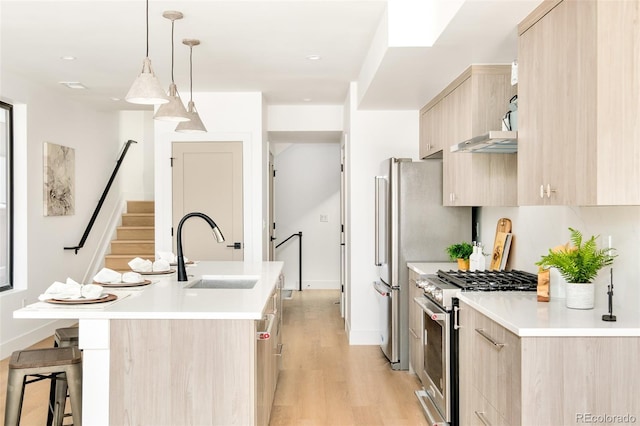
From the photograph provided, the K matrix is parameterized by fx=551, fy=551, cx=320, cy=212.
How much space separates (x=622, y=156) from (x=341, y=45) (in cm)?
253

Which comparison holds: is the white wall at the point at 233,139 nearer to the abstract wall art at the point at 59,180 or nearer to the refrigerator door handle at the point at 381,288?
the abstract wall art at the point at 59,180

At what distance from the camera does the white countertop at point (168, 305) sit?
7.94 feet

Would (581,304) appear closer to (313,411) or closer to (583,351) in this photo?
(583,351)

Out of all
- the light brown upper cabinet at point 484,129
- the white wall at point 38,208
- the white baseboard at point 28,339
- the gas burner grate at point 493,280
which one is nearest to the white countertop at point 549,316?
the gas burner grate at point 493,280

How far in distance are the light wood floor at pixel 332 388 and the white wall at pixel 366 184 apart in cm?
31

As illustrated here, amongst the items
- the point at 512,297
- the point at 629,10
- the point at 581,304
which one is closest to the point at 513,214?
→ the point at 512,297

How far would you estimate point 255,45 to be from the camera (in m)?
4.09

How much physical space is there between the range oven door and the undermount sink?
1.14 meters

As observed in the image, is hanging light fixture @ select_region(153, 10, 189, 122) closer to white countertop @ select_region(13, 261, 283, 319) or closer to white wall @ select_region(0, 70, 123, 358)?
white countertop @ select_region(13, 261, 283, 319)

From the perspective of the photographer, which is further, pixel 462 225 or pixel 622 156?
pixel 462 225

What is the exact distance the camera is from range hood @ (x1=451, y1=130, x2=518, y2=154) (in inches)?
112

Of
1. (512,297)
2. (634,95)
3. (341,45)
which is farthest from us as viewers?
(341,45)

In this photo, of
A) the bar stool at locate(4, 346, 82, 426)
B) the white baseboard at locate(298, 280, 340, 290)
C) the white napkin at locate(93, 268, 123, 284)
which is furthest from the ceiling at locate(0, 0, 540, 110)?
the white baseboard at locate(298, 280, 340, 290)

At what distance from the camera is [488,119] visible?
11.9 ft
